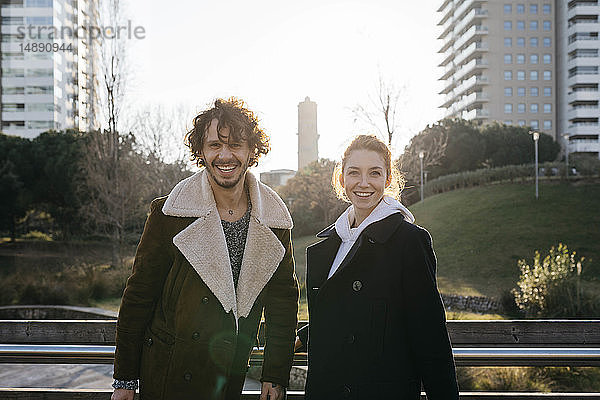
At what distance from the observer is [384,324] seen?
6.66ft

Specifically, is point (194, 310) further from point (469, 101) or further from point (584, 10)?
point (469, 101)

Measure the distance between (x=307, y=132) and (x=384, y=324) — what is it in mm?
76766

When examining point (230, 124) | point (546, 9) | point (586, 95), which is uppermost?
point (546, 9)

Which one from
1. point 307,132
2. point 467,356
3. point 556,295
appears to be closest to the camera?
point 467,356

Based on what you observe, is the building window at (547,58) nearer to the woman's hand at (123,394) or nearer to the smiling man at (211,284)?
the smiling man at (211,284)

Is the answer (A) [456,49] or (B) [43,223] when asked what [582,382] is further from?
(A) [456,49]

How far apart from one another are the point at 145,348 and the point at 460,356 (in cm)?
140

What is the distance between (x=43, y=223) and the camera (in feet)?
82.0

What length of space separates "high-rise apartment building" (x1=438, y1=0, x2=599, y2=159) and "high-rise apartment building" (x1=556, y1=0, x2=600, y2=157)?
105 mm

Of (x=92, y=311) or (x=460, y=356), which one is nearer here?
(x=460, y=356)

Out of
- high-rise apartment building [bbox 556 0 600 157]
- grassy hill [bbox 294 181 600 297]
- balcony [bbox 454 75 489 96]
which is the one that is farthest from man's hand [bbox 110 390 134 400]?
balcony [bbox 454 75 489 96]

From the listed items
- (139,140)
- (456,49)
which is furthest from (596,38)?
(139,140)

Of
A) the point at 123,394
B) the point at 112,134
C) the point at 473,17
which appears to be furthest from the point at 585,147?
the point at 123,394

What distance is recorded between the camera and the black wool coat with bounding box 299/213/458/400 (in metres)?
1.95
